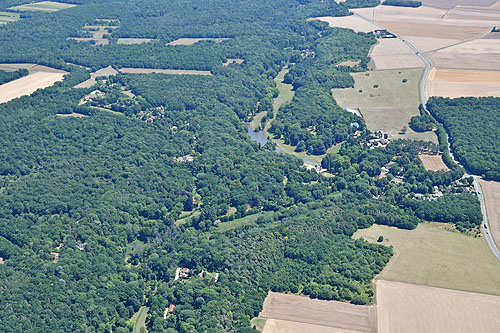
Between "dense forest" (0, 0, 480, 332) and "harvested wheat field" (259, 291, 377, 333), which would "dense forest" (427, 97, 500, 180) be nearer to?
"dense forest" (0, 0, 480, 332)

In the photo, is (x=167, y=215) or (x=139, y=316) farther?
(x=167, y=215)

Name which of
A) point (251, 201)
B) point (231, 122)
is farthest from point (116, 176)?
point (231, 122)

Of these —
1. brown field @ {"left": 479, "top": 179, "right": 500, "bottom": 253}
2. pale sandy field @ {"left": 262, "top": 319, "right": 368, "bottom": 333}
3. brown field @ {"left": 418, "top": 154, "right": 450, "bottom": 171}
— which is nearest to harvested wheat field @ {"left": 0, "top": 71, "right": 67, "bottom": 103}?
brown field @ {"left": 418, "top": 154, "right": 450, "bottom": 171}

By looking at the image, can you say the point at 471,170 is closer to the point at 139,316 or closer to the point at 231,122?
the point at 231,122

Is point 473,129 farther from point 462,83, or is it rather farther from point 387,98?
point 462,83

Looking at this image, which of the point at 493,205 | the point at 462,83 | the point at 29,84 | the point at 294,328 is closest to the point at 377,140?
the point at 493,205

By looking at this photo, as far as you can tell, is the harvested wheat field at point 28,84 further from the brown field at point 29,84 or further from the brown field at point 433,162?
the brown field at point 433,162
